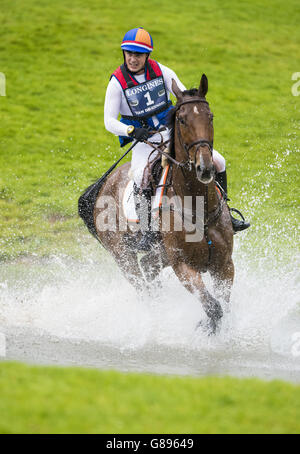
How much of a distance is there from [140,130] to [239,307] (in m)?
2.67

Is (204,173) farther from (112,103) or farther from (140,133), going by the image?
(112,103)

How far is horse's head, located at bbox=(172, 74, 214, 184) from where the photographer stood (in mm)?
5840

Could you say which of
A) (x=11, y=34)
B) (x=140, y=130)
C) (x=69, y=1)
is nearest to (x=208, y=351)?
(x=140, y=130)

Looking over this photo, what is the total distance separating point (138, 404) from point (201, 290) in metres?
2.40

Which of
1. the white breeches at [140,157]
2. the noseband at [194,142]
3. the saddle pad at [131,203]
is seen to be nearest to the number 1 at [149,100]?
the white breeches at [140,157]

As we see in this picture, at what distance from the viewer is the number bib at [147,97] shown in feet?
24.3

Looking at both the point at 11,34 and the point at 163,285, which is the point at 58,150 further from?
the point at 163,285

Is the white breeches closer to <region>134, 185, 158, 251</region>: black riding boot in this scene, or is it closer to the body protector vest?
<region>134, 185, 158, 251</region>: black riding boot

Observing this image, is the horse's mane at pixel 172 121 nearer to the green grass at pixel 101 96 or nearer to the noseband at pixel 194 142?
the noseband at pixel 194 142

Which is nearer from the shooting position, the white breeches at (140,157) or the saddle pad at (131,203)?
the saddle pad at (131,203)

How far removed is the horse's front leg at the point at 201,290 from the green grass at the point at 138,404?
5.52ft

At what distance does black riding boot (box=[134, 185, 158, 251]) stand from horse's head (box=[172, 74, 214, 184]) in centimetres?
125

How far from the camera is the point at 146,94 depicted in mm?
7473

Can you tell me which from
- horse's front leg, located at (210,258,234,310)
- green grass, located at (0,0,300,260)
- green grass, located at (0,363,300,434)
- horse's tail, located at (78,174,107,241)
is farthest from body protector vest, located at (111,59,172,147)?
green grass, located at (0,0,300,260)
